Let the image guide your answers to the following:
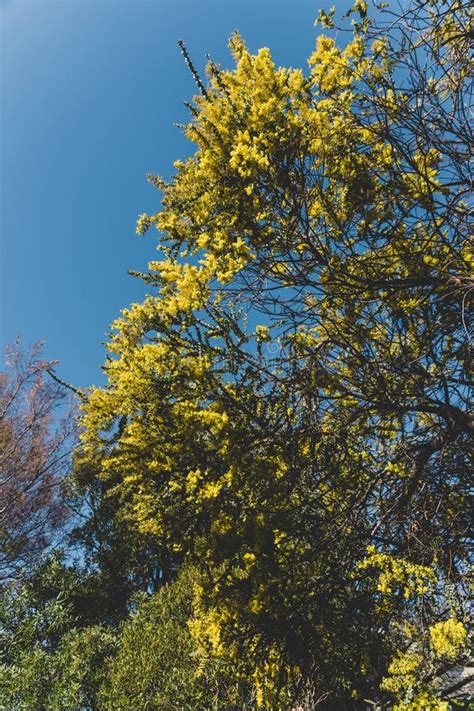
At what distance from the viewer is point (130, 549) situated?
14.9 meters

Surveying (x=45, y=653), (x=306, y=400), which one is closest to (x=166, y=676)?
(x=45, y=653)

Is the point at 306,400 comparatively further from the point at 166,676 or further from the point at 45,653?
the point at 45,653

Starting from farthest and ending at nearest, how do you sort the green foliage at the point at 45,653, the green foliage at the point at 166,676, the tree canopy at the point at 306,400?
the green foliage at the point at 45,653
the green foliage at the point at 166,676
the tree canopy at the point at 306,400

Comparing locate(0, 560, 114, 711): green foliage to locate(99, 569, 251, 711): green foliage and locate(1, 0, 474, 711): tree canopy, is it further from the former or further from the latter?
locate(1, 0, 474, 711): tree canopy

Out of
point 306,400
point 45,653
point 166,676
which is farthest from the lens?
point 45,653

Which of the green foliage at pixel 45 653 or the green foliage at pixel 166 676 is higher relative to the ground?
the green foliage at pixel 45 653

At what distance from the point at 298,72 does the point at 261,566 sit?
5.13 m

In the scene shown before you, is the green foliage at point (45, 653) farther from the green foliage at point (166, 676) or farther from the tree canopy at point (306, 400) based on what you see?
the tree canopy at point (306, 400)

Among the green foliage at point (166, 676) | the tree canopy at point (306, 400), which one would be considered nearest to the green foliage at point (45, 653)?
the green foliage at point (166, 676)

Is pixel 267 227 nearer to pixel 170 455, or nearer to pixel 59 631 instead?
pixel 170 455

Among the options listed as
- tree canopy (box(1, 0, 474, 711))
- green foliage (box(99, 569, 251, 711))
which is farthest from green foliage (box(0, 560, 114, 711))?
tree canopy (box(1, 0, 474, 711))

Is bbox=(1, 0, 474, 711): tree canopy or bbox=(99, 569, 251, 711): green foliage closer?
bbox=(1, 0, 474, 711): tree canopy

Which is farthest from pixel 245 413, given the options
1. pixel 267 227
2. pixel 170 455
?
pixel 267 227

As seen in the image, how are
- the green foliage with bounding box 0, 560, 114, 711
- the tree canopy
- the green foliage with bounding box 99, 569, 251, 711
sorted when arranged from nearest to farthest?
the tree canopy < the green foliage with bounding box 99, 569, 251, 711 < the green foliage with bounding box 0, 560, 114, 711
